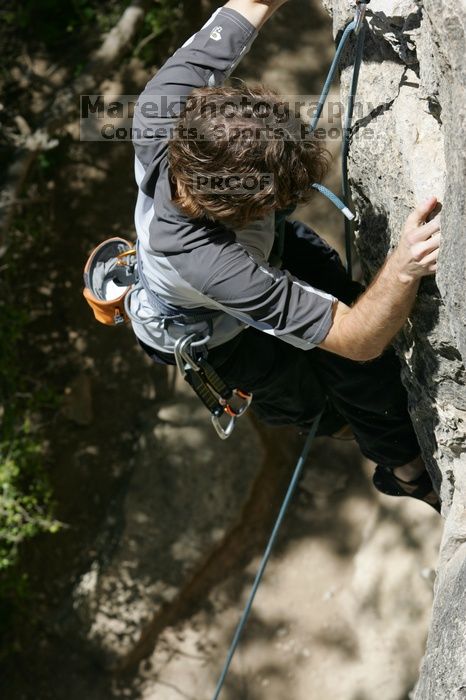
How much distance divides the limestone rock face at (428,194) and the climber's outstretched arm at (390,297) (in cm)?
7

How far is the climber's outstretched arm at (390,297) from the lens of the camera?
1.86 m

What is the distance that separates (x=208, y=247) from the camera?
200 centimetres

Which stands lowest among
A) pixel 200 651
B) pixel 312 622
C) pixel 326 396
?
pixel 200 651

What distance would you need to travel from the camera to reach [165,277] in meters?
2.16

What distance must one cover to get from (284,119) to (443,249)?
45cm

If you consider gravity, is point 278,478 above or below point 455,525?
below

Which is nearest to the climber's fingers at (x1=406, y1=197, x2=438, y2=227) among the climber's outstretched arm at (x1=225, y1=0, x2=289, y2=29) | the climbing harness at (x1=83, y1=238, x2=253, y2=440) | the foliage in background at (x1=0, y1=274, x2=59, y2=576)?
the climbing harness at (x1=83, y1=238, x2=253, y2=440)

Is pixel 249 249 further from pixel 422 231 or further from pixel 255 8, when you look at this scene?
pixel 255 8

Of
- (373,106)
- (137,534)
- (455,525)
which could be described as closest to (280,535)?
(137,534)

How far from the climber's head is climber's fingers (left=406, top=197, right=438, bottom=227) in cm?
25

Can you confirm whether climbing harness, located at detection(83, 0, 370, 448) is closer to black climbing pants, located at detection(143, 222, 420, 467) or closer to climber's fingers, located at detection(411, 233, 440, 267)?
black climbing pants, located at detection(143, 222, 420, 467)

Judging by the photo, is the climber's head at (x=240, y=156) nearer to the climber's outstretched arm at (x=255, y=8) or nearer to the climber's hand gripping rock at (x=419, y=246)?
the climber's hand gripping rock at (x=419, y=246)

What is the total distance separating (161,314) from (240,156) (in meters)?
0.64

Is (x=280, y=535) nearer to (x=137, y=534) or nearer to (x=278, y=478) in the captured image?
(x=278, y=478)
